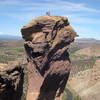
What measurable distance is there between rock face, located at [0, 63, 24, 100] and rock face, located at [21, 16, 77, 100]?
17.2ft

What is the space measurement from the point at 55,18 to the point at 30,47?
6805mm

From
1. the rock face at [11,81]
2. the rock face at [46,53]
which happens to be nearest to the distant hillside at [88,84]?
the rock face at [46,53]

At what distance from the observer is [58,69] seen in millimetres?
49594

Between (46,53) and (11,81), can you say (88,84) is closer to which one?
(46,53)

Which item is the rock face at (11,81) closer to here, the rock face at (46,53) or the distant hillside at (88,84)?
the rock face at (46,53)

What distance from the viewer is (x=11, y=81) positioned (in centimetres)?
4091

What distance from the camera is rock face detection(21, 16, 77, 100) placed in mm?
48312

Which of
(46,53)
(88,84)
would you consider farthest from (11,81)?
(88,84)

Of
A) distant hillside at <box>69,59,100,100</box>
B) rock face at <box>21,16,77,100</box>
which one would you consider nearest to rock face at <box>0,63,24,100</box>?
rock face at <box>21,16,77,100</box>

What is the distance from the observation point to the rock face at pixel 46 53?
4831 cm

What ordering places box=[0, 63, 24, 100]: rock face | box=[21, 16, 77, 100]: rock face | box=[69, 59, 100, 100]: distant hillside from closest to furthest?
box=[0, 63, 24, 100]: rock face
box=[21, 16, 77, 100]: rock face
box=[69, 59, 100, 100]: distant hillside

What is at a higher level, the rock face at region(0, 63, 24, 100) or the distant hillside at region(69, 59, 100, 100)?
the rock face at region(0, 63, 24, 100)

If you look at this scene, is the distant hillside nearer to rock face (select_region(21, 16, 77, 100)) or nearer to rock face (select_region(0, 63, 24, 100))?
rock face (select_region(21, 16, 77, 100))

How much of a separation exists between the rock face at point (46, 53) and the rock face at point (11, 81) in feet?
17.2
